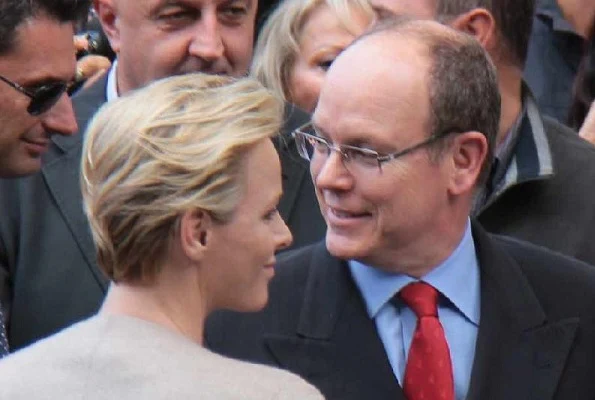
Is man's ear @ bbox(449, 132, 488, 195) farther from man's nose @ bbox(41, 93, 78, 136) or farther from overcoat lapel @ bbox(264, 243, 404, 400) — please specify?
man's nose @ bbox(41, 93, 78, 136)

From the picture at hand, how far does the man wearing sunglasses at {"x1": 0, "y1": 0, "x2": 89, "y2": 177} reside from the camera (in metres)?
3.13

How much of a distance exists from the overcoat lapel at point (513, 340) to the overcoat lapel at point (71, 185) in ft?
3.13

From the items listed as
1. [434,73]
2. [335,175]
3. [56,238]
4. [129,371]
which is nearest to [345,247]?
[335,175]

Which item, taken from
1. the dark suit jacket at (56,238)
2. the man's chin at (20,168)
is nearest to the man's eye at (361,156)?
the dark suit jacket at (56,238)

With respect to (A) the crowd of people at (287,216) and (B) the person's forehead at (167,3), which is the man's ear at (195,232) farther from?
(B) the person's forehead at (167,3)

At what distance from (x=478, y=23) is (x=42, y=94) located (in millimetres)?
1361

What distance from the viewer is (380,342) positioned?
3.03m

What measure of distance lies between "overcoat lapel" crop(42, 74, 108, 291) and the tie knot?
820 millimetres

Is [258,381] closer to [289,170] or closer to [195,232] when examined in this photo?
[195,232]

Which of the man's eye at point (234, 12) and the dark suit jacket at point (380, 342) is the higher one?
the man's eye at point (234, 12)

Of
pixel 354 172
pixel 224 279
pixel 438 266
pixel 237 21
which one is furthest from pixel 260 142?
pixel 237 21

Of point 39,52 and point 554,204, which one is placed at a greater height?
point 39,52

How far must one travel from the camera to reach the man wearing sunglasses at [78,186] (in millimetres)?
3477

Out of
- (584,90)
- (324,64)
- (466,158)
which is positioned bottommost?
(584,90)
